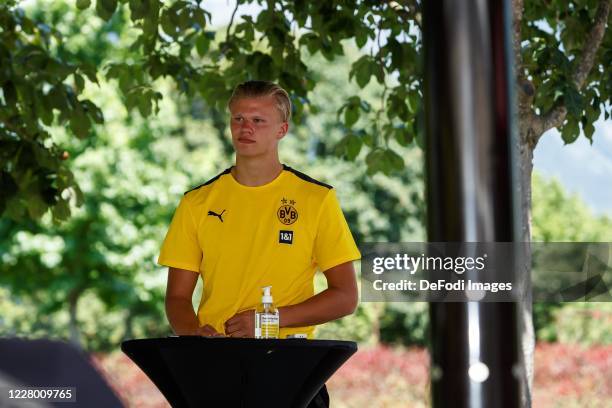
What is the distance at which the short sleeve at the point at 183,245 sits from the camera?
3.71m

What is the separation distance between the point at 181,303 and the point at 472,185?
167cm

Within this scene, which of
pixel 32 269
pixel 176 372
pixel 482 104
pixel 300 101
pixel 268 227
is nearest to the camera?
pixel 482 104

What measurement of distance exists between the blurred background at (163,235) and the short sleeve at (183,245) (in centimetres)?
1199

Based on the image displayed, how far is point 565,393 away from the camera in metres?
15.0

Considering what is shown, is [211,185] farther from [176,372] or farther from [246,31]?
[246,31]

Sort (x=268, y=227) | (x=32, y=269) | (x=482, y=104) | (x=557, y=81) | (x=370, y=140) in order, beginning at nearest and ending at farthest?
(x=482, y=104) → (x=268, y=227) → (x=557, y=81) → (x=370, y=140) → (x=32, y=269)

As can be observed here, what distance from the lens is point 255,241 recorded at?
3590mm

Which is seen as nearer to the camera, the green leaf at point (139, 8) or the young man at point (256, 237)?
the young man at point (256, 237)

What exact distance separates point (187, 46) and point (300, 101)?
0.87 metres

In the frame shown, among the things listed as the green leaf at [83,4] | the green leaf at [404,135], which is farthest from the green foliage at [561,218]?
the green leaf at [83,4]

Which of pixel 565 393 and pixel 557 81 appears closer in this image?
pixel 557 81

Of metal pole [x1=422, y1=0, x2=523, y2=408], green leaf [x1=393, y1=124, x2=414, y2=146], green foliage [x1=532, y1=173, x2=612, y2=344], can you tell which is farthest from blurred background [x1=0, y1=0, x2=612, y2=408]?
metal pole [x1=422, y1=0, x2=523, y2=408]

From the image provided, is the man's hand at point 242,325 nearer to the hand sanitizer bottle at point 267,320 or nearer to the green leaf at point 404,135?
the hand sanitizer bottle at point 267,320

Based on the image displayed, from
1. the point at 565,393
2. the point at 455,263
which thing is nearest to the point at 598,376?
the point at 565,393
